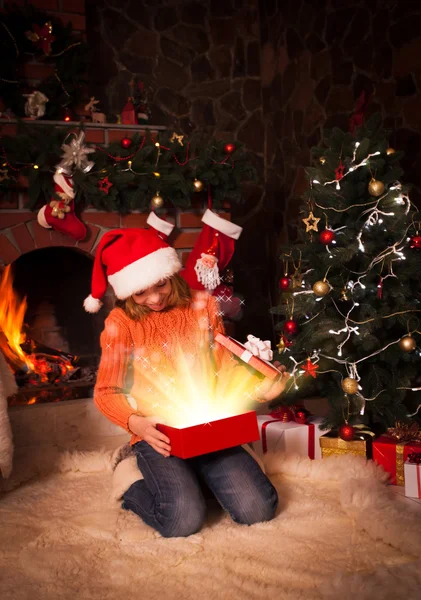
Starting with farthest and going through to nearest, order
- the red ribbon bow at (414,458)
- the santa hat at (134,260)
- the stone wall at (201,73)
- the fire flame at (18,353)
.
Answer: the stone wall at (201,73) < the fire flame at (18,353) < the red ribbon bow at (414,458) < the santa hat at (134,260)

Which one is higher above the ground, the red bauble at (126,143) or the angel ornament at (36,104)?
the angel ornament at (36,104)

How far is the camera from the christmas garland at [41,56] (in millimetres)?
3197

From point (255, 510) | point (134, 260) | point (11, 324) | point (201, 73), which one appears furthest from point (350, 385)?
point (201, 73)

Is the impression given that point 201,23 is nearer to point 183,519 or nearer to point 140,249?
point 140,249

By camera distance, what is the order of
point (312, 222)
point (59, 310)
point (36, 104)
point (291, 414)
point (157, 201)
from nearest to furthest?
point (312, 222), point (291, 414), point (157, 201), point (36, 104), point (59, 310)

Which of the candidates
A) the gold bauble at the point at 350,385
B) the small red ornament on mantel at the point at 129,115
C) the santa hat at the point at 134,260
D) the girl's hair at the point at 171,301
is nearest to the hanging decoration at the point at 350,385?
the gold bauble at the point at 350,385

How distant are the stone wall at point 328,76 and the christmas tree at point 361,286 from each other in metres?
0.87

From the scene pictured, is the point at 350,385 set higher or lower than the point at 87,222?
lower

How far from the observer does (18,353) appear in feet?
10.0

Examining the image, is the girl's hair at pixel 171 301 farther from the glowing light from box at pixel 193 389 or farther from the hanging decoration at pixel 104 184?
the hanging decoration at pixel 104 184

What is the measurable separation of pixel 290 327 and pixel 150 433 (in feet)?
2.87

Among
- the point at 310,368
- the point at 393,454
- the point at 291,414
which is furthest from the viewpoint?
the point at 291,414

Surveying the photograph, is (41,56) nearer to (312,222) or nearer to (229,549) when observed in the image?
(312,222)

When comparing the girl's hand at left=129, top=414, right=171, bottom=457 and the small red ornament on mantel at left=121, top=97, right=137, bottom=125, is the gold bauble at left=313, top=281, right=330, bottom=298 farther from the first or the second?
the small red ornament on mantel at left=121, top=97, right=137, bottom=125
